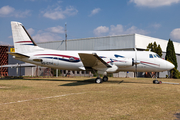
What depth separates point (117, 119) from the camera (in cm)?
560

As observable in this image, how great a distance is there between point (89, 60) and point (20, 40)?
1061 cm

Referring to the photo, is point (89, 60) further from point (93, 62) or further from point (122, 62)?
point (122, 62)

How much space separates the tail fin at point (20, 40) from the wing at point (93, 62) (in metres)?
8.16

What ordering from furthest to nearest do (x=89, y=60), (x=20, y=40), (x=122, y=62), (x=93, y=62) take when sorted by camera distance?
(x=20, y=40), (x=122, y=62), (x=93, y=62), (x=89, y=60)

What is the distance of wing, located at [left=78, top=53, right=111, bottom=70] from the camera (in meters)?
17.3

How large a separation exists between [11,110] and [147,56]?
17.2 metres

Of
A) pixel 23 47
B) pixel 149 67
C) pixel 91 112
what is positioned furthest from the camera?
pixel 23 47

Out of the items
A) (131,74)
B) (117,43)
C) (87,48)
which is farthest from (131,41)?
(87,48)

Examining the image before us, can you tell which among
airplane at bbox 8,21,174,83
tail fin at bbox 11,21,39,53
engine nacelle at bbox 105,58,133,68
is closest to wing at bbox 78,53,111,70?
airplane at bbox 8,21,174,83

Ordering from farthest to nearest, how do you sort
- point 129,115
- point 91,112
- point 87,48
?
point 87,48
point 91,112
point 129,115

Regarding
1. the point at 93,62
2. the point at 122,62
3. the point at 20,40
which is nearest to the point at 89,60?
the point at 93,62

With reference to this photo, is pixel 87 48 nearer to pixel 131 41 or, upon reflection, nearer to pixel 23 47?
pixel 131 41

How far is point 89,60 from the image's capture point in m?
18.2

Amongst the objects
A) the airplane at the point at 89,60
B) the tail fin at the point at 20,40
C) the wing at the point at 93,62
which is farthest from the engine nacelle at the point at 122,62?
the tail fin at the point at 20,40
